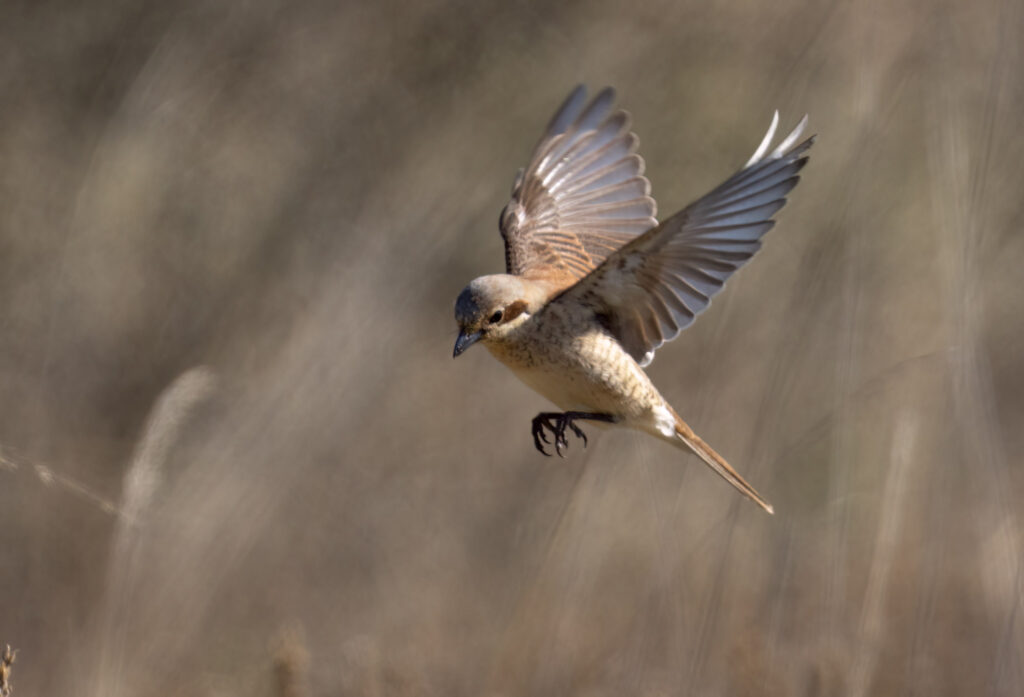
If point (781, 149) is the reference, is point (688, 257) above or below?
below

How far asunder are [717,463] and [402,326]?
2744 millimetres

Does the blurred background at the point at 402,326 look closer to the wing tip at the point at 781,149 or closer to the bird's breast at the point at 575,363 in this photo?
the bird's breast at the point at 575,363

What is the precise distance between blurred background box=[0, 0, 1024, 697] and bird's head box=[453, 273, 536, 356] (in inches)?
36.9

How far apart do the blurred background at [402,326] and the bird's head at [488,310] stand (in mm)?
938

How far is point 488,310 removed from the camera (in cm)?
282

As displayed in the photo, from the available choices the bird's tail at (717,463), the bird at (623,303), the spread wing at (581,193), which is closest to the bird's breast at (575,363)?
the bird at (623,303)

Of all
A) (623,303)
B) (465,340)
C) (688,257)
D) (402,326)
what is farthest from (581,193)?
(402,326)

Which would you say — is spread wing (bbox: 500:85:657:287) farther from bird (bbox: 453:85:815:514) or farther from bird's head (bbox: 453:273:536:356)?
bird's head (bbox: 453:273:536:356)

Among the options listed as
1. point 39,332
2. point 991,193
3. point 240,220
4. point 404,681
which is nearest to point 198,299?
point 240,220

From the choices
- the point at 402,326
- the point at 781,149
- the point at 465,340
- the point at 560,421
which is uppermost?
the point at 781,149

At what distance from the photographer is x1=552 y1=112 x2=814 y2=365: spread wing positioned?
2594 millimetres

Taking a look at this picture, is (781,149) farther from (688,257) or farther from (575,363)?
(575,363)

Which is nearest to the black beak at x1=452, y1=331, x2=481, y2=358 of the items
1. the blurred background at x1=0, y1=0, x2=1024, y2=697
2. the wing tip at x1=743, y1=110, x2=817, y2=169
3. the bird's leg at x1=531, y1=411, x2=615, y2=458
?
the bird's leg at x1=531, y1=411, x2=615, y2=458

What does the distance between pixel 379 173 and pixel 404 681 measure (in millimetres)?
3352
